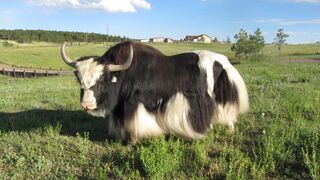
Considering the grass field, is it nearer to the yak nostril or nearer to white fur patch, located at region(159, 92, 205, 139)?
white fur patch, located at region(159, 92, 205, 139)

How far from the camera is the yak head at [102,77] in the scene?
7.51m

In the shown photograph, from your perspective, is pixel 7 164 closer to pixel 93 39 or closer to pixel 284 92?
pixel 284 92

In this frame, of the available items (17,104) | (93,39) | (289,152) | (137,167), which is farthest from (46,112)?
(93,39)

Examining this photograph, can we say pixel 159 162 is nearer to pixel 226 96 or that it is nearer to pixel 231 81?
pixel 226 96

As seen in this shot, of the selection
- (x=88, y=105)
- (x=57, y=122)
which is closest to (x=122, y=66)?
(x=88, y=105)

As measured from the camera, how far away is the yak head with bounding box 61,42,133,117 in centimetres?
751

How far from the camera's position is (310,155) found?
652cm

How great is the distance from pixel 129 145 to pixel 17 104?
6.66 m

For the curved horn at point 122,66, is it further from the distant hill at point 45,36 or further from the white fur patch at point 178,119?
the distant hill at point 45,36

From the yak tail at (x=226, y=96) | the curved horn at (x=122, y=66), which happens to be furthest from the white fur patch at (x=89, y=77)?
the yak tail at (x=226, y=96)

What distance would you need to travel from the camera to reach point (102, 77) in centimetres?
762

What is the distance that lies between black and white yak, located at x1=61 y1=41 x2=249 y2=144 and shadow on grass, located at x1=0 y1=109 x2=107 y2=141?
3.22 ft

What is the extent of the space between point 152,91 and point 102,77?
91 centimetres

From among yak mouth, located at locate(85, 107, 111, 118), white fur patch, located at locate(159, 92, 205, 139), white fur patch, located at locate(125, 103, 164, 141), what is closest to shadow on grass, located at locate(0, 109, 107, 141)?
yak mouth, located at locate(85, 107, 111, 118)
